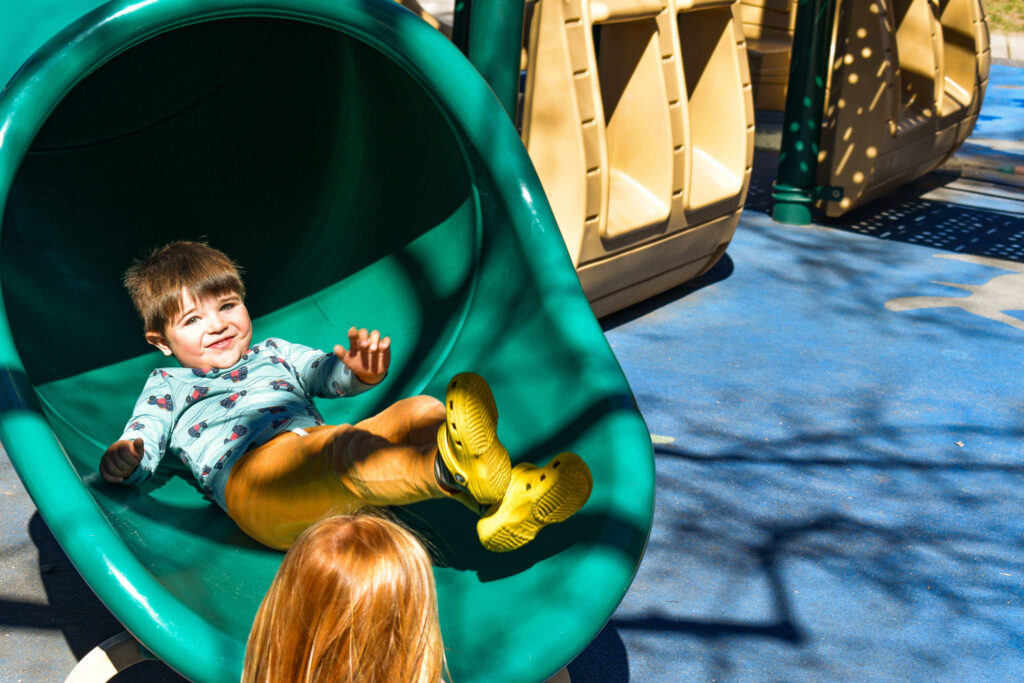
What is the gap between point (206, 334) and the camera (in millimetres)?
2383

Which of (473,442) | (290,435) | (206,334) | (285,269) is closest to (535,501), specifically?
(473,442)

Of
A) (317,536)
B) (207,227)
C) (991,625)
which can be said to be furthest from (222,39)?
(991,625)

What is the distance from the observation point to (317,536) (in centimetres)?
128

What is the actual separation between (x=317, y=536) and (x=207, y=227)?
2.01 meters

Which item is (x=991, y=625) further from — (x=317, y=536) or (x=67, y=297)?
(x=67, y=297)

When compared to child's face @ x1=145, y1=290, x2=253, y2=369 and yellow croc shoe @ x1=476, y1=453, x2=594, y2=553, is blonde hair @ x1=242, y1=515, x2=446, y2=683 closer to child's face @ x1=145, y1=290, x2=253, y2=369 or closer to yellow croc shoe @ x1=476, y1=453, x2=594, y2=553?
yellow croc shoe @ x1=476, y1=453, x2=594, y2=553

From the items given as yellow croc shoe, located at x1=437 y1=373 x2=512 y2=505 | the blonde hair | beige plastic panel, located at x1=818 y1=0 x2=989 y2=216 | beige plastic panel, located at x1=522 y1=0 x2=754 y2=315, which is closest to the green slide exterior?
yellow croc shoe, located at x1=437 y1=373 x2=512 y2=505

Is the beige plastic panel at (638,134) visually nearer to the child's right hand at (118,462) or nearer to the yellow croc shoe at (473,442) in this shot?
the child's right hand at (118,462)

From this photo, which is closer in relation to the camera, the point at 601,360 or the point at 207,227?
the point at 601,360

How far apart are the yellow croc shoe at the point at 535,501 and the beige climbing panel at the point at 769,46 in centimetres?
715

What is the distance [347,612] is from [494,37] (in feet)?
6.83

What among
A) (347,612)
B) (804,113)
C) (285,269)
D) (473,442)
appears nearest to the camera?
(347,612)

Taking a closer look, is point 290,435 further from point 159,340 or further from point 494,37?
point 494,37

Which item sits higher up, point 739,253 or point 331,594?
point 331,594
